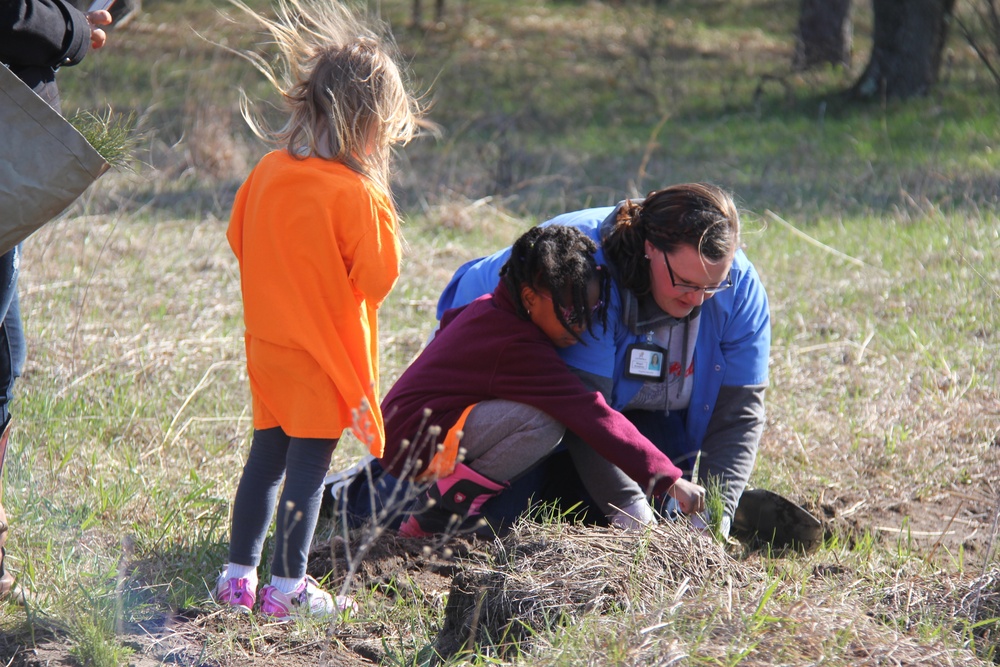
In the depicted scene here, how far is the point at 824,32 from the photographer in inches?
563

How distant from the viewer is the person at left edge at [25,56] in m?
2.30

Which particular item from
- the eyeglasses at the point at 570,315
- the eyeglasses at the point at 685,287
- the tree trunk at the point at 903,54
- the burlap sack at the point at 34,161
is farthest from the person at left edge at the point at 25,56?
the tree trunk at the point at 903,54

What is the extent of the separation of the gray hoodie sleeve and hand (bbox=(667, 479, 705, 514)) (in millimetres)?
248

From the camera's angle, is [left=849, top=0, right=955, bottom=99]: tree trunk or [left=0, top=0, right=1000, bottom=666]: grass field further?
[left=849, top=0, right=955, bottom=99]: tree trunk

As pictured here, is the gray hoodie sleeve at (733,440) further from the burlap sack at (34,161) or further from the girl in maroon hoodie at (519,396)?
the burlap sack at (34,161)

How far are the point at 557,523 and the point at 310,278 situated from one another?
2.95 feet

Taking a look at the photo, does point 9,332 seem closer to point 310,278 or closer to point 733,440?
point 310,278

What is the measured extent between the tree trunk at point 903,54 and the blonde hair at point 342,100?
9.77 m

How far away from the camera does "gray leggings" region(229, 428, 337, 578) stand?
2510 millimetres

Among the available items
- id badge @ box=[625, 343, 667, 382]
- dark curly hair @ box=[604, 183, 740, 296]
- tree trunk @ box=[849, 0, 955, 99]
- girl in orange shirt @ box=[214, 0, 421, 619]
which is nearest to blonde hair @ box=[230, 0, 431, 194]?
girl in orange shirt @ box=[214, 0, 421, 619]

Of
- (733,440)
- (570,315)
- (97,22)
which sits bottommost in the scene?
(733,440)

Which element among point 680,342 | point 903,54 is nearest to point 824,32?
point 903,54

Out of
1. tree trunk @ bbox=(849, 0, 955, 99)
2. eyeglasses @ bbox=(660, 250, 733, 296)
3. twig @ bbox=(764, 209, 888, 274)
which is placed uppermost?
tree trunk @ bbox=(849, 0, 955, 99)

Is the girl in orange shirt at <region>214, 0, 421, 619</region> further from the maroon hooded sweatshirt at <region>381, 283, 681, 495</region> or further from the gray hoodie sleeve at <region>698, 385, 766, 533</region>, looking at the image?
the gray hoodie sleeve at <region>698, 385, 766, 533</region>
